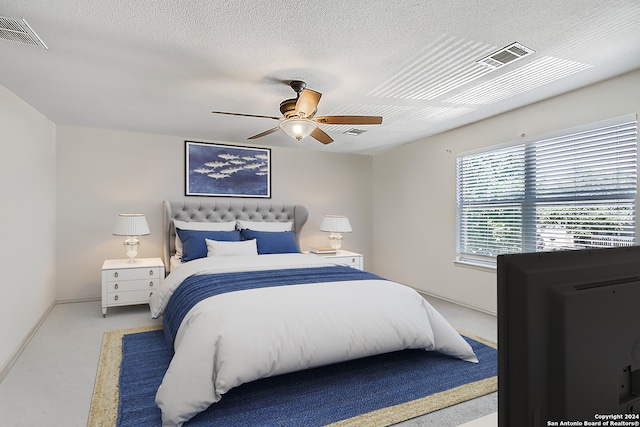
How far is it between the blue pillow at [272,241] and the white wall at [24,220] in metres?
2.14

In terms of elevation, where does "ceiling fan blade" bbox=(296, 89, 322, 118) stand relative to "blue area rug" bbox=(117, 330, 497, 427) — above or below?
above

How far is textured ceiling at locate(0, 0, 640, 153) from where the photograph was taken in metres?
1.94

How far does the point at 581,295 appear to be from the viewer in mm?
522

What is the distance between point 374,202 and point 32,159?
15.2ft

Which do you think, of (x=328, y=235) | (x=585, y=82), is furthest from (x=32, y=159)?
(x=585, y=82)

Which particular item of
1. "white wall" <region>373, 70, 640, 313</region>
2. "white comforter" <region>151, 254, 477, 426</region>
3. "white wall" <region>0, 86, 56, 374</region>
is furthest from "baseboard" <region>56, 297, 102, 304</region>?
"white wall" <region>373, 70, 640, 313</region>

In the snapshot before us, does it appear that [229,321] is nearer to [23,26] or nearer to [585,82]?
[23,26]

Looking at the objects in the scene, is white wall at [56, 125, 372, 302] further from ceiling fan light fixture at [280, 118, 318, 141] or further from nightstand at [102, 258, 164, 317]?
ceiling fan light fixture at [280, 118, 318, 141]

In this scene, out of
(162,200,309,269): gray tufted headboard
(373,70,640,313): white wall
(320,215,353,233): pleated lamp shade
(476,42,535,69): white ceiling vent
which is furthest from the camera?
(320,215,353,233): pleated lamp shade

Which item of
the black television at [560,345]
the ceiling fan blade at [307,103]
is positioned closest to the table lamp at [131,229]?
the ceiling fan blade at [307,103]

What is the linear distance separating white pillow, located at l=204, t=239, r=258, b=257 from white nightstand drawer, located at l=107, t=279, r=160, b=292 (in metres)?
0.75

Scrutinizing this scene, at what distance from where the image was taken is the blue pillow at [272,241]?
4.42 m

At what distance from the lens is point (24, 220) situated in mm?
3141

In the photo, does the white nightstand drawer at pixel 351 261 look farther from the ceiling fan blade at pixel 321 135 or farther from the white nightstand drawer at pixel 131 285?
the white nightstand drawer at pixel 131 285
